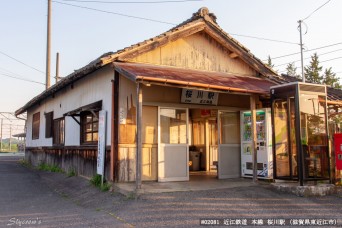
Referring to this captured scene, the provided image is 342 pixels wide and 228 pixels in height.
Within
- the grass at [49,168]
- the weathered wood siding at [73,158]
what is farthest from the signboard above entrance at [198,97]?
the grass at [49,168]

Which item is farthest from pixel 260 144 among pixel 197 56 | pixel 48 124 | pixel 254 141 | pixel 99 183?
pixel 48 124

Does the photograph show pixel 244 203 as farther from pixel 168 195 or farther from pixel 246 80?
pixel 246 80

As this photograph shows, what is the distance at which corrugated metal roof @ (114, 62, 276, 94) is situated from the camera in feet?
27.2

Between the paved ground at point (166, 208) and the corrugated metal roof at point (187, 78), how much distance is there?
8.19 ft

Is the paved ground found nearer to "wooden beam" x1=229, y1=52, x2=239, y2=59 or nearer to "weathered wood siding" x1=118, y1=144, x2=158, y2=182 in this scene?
"weathered wood siding" x1=118, y1=144, x2=158, y2=182

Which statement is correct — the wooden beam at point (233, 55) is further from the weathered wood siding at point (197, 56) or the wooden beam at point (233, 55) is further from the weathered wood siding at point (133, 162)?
the weathered wood siding at point (133, 162)

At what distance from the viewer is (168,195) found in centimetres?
794

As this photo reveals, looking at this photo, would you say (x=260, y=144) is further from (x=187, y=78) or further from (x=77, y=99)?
(x=77, y=99)

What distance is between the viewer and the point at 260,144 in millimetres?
10352

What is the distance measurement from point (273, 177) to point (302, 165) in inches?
41.6

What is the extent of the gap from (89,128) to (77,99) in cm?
157

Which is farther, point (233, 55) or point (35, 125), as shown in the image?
point (35, 125)

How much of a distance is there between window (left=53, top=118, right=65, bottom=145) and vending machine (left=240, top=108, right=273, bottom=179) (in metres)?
7.55
